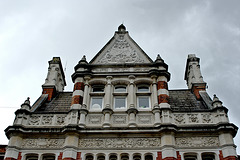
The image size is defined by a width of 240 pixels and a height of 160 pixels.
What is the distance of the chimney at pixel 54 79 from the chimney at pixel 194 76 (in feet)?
33.1

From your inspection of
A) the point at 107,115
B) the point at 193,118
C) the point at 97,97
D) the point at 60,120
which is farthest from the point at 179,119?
the point at 60,120

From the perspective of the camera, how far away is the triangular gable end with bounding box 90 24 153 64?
66.5 feet

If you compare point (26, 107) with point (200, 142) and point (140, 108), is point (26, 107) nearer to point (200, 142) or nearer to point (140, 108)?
point (140, 108)

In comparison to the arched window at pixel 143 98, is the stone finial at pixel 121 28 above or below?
above

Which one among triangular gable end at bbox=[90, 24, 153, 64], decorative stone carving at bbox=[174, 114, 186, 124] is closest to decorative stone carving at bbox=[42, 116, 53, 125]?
triangular gable end at bbox=[90, 24, 153, 64]

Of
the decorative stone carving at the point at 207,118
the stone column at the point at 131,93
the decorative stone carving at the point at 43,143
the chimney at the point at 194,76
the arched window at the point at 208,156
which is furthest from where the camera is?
the chimney at the point at 194,76

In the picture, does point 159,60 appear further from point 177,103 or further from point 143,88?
point 177,103

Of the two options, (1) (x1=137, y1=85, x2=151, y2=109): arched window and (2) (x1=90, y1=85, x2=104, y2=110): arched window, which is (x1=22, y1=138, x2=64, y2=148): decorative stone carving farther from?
(1) (x1=137, y1=85, x2=151, y2=109): arched window

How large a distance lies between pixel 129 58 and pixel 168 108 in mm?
5732

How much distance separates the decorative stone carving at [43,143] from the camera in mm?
15156

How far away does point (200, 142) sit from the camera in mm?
14961

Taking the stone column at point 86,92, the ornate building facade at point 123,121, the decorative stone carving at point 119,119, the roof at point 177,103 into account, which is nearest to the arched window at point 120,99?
the ornate building facade at point 123,121

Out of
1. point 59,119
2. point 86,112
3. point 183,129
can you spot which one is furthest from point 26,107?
point 183,129

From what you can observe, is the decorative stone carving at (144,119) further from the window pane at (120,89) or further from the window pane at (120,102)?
the window pane at (120,89)
